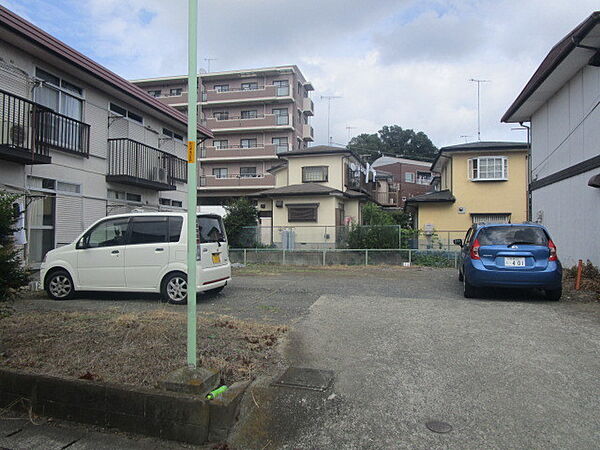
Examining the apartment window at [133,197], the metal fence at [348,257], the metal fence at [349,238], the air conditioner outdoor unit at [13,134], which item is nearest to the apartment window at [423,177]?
the metal fence at [349,238]

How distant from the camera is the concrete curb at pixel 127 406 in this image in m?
3.18

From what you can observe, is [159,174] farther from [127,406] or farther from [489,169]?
[489,169]

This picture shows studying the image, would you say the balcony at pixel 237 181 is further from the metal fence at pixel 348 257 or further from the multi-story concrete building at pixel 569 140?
the multi-story concrete building at pixel 569 140

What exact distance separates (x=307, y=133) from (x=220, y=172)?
10082 millimetres

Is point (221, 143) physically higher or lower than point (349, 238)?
higher

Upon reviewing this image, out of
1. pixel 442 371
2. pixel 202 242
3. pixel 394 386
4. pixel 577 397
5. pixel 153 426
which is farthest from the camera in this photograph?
pixel 202 242

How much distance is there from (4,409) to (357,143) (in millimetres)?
61001

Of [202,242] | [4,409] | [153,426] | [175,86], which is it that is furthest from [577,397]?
[175,86]

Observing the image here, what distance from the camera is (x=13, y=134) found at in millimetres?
8891

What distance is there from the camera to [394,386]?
3830mm

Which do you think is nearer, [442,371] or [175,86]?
[442,371]

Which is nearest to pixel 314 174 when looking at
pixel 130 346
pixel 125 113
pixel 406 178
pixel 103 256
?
pixel 125 113

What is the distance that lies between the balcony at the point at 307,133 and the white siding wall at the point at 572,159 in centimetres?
2936

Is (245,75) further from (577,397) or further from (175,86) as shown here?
(577,397)
